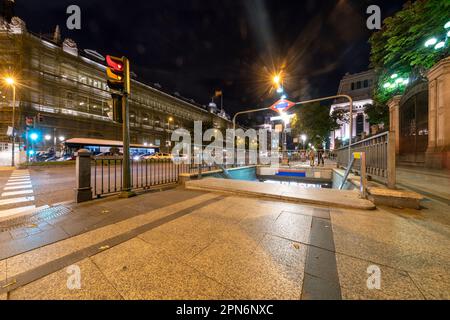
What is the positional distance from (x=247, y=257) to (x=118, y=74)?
610 cm

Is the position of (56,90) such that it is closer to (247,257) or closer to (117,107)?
(117,107)

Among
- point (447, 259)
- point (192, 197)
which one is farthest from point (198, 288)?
point (192, 197)

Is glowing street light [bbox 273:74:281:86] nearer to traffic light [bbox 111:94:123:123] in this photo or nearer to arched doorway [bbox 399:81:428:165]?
traffic light [bbox 111:94:123:123]

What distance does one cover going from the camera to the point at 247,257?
2307mm

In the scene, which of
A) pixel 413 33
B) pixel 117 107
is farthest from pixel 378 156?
pixel 117 107

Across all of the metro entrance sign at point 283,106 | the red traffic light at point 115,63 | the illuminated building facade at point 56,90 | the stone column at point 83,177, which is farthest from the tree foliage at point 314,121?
the stone column at point 83,177

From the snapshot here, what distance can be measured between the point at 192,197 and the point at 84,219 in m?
2.67

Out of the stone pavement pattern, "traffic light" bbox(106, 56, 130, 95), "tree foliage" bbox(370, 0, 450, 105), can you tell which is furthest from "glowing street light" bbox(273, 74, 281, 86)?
the stone pavement pattern

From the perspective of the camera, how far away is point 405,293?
167 cm

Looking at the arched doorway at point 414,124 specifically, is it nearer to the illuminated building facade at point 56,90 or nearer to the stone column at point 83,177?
the stone column at point 83,177

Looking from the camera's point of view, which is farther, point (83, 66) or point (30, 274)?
point (83, 66)
